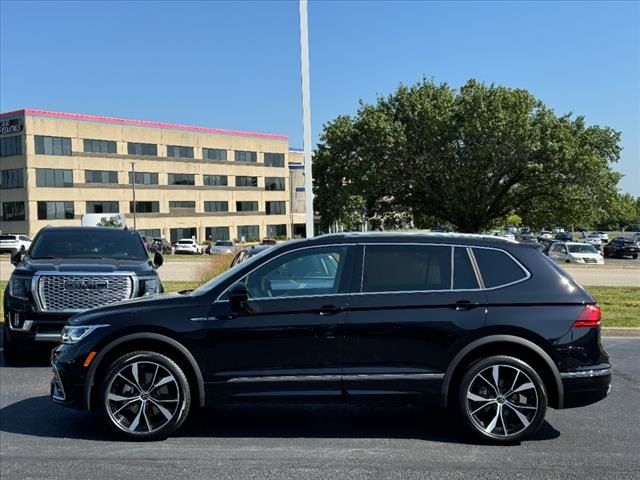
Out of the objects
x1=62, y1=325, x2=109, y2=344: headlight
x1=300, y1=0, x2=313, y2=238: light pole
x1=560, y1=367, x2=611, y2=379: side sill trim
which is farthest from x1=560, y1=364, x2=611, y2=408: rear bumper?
x1=300, y1=0, x2=313, y2=238: light pole

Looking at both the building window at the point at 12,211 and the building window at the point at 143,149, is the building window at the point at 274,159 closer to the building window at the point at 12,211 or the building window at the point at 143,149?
the building window at the point at 143,149

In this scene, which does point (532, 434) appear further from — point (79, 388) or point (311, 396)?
point (79, 388)

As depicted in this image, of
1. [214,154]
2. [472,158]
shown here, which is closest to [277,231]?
[214,154]

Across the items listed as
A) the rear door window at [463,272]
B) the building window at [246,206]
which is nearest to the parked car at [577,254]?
the rear door window at [463,272]

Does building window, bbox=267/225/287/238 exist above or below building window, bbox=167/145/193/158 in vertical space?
below

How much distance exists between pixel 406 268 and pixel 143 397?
2.38 m

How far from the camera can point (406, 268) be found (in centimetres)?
531

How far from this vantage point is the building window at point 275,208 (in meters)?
95.7

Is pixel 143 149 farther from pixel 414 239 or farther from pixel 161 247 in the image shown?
pixel 414 239

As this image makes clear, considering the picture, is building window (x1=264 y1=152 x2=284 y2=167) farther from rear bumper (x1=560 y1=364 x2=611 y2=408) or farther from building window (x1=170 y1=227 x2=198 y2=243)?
rear bumper (x1=560 y1=364 x2=611 y2=408)

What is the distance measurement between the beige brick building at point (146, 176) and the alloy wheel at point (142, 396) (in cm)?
6000

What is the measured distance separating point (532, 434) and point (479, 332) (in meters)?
1.01

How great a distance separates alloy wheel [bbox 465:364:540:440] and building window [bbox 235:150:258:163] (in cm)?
8801

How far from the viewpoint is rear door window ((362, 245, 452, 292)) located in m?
5.23
